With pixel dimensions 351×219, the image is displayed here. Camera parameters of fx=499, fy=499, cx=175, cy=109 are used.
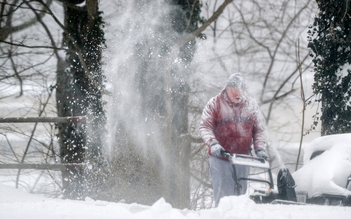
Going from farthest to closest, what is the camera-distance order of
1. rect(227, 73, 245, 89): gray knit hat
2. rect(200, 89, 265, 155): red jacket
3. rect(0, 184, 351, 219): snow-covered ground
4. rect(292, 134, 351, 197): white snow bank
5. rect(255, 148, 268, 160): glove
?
rect(200, 89, 265, 155): red jacket < rect(227, 73, 245, 89): gray knit hat < rect(255, 148, 268, 160): glove < rect(292, 134, 351, 197): white snow bank < rect(0, 184, 351, 219): snow-covered ground

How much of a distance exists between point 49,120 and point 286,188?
4.00 metres

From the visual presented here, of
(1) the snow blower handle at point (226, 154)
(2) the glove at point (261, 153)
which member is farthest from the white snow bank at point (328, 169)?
(1) the snow blower handle at point (226, 154)

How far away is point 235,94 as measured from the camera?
18.9 ft

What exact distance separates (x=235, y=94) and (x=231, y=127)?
0.39 m

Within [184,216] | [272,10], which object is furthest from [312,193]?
[272,10]

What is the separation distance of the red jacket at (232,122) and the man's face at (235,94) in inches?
2.4

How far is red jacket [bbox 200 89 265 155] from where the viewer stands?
583 cm

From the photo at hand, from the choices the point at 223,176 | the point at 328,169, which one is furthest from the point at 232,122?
the point at 328,169

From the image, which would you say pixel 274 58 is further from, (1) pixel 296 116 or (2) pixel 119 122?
(2) pixel 119 122

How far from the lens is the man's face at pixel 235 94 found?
5.75m

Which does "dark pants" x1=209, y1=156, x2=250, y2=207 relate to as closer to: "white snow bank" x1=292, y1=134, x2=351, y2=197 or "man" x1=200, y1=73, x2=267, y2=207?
"man" x1=200, y1=73, x2=267, y2=207

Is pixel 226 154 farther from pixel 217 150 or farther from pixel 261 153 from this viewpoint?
pixel 261 153

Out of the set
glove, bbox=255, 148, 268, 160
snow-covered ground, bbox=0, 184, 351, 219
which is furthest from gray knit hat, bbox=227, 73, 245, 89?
snow-covered ground, bbox=0, 184, 351, 219

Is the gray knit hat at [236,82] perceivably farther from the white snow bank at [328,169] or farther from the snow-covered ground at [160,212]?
the snow-covered ground at [160,212]
